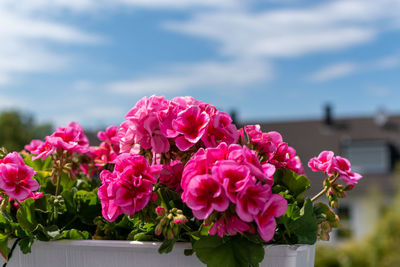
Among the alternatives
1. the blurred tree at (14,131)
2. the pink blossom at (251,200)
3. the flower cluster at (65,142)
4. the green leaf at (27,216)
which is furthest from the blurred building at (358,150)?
the pink blossom at (251,200)

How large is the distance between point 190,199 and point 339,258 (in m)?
7.53

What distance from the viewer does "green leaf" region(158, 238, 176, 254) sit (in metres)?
0.92

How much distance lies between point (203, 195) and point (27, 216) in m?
0.48

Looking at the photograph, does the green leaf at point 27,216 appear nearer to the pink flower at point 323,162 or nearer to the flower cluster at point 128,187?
the flower cluster at point 128,187

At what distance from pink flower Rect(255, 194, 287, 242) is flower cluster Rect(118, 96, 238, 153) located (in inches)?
7.6

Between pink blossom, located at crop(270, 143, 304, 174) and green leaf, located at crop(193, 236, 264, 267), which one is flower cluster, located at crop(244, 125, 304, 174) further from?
green leaf, located at crop(193, 236, 264, 267)

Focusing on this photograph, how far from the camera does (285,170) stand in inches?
43.5

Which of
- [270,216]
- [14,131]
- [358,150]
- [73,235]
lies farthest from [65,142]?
[14,131]

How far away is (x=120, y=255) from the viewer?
0.99 metres

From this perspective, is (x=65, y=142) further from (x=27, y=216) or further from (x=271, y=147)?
(x=271, y=147)

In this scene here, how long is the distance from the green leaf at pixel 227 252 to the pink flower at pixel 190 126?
0.65 ft

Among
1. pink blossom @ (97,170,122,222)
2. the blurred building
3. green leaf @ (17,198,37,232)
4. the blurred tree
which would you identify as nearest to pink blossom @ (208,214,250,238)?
pink blossom @ (97,170,122,222)

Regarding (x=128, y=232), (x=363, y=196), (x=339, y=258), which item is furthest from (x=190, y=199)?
(x=363, y=196)

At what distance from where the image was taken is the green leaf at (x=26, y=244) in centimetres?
105
